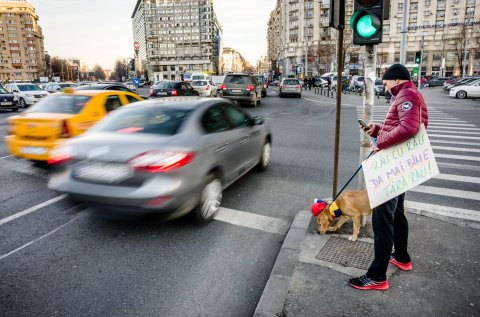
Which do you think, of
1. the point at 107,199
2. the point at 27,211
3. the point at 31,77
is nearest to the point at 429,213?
the point at 107,199

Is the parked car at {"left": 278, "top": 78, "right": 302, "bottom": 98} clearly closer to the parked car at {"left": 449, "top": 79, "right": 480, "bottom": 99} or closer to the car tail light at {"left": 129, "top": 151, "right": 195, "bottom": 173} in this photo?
the parked car at {"left": 449, "top": 79, "right": 480, "bottom": 99}

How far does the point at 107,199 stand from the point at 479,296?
145 inches

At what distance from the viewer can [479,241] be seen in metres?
3.83

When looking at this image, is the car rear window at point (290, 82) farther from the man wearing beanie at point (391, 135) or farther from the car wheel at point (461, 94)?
the man wearing beanie at point (391, 135)

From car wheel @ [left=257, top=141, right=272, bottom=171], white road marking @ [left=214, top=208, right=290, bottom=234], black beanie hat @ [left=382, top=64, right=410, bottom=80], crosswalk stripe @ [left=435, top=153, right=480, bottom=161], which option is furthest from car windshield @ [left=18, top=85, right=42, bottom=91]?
black beanie hat @ [left=382, top=64, right=410, bottom=80]

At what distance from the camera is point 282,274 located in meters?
3.22

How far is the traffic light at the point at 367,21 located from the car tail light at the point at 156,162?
246 centimetres

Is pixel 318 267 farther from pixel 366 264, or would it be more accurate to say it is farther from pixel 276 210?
pixel 276 210

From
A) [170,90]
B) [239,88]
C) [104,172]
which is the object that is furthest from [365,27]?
[170,90]

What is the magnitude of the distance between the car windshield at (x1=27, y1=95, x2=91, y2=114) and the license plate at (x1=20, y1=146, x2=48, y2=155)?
33.5 inches

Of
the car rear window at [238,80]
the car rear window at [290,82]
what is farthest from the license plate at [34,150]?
the car rear window at [290,82]

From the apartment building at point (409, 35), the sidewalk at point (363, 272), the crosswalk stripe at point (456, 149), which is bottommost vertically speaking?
the crosswalk stripe at point (456, 149)

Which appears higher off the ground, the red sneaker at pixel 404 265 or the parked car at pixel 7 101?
the parked car at pixel 7 101

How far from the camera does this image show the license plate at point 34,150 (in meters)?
6.70
